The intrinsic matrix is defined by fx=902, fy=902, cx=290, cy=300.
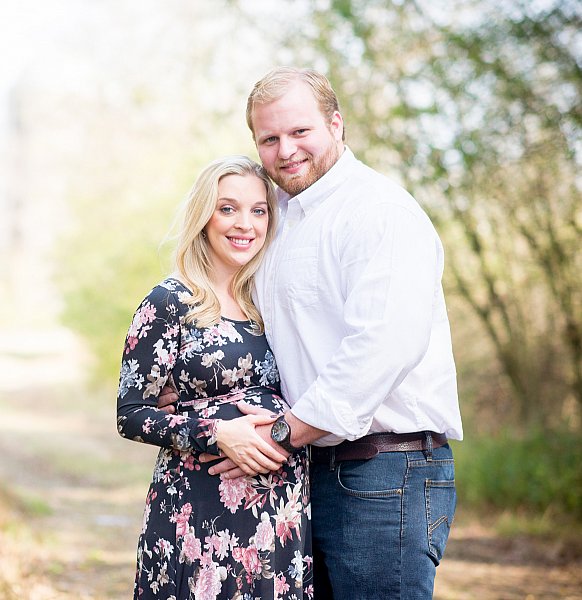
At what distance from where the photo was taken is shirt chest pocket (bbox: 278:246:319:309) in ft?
8.67

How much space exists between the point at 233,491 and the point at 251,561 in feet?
0.68

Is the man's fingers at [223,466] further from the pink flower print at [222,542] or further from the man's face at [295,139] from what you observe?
the man's face at [295,139]

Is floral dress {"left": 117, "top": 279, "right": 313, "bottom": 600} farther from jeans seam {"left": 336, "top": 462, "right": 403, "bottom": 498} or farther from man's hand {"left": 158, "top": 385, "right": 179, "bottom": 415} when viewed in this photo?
jeans seam {"left": 336, "top": 462, "right": 403, "bottom": 498}

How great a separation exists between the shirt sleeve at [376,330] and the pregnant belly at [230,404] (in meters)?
0.23

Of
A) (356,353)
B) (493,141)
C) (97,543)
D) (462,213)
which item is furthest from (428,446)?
(462,213)

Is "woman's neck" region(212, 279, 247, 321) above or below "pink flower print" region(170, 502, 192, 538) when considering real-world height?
above

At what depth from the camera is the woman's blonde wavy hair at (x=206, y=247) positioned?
2803mm

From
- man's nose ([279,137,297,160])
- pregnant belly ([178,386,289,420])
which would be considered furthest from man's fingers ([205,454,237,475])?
man's nose ([279,137,297,160])

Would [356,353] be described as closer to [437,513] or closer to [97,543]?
[437,513]

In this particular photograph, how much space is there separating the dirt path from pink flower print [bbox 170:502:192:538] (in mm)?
2119

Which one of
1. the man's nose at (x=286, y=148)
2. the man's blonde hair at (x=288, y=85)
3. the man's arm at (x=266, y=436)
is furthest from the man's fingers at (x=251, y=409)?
the man's blonde hair at (x=288, y=85)

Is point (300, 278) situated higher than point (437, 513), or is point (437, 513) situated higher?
point (300, 278)

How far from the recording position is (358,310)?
2436mm

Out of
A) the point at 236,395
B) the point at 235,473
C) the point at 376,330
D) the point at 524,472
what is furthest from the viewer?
the point at 524,472
